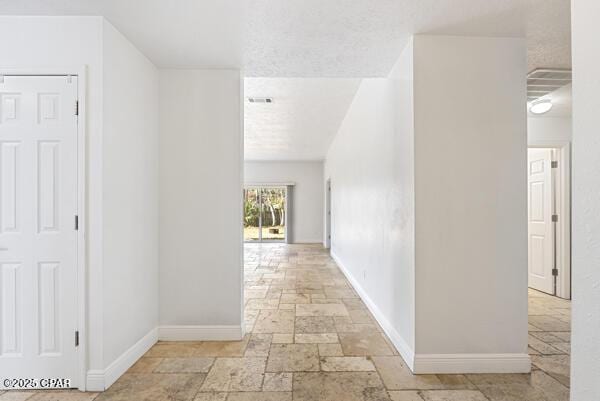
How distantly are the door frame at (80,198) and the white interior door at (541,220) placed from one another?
5414mm

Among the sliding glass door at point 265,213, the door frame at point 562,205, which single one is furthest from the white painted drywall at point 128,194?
the sliding glass door at point 265,213

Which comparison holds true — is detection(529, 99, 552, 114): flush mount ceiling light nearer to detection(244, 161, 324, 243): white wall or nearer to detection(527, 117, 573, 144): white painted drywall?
detection(527, 117, 573, 144): white painted drywall

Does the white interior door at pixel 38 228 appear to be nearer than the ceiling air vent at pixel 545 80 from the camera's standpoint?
Yes

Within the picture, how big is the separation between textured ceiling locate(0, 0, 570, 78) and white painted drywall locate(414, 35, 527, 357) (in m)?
0.23

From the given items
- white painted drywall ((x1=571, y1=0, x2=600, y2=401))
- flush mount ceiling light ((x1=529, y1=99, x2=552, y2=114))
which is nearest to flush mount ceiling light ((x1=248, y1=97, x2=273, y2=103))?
flush mount ceiling light ((x1=529, y1=99, x2=552, y2=114))

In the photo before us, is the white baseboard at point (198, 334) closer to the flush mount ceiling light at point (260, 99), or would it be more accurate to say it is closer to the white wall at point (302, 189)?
the flush mount ceiling light at point (260, 99)

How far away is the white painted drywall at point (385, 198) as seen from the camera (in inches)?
99.9

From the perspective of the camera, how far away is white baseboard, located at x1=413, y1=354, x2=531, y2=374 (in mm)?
2350

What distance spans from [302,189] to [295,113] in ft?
17.9

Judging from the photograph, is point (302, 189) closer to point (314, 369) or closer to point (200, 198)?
point (200, 198)

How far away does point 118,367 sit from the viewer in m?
2.30

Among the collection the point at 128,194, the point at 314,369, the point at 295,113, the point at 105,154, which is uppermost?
the point at 295,113

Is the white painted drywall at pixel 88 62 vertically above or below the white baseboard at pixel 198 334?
above

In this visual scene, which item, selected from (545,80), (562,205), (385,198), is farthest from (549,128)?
(385,198)
